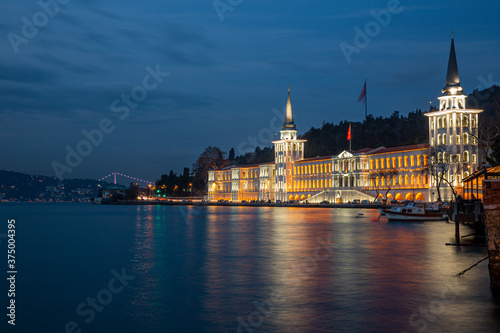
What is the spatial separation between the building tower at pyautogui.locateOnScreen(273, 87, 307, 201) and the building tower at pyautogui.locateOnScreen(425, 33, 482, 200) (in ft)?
152


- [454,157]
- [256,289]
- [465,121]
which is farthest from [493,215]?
[465,121]

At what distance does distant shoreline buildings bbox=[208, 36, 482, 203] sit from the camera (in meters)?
101

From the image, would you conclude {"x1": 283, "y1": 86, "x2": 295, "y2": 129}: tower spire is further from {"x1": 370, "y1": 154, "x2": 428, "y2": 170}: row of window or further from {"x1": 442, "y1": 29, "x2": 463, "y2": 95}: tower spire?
{"x1": 442, "y1": 29, "x2": 463, "y2": 95}: tower spire

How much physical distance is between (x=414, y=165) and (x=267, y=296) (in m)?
96.5

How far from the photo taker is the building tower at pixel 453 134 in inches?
3915

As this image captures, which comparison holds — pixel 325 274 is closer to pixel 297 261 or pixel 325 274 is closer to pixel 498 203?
pixel 297 261

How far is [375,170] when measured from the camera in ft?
397

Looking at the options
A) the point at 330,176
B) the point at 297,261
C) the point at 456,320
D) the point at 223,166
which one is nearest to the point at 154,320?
the point at 456,320

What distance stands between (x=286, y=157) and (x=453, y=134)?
2048 inches

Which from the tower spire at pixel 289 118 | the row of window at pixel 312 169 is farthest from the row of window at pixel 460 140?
the tower spire at pixel 289 118

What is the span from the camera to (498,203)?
17.2 meters

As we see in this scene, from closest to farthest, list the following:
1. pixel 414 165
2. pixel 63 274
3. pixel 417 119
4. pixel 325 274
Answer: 1. pixel 325 274
2. pixel 63 274
3. pixel 414 165
4. pixel 417 119

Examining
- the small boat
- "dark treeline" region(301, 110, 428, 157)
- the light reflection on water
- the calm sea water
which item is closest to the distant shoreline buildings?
the small boat

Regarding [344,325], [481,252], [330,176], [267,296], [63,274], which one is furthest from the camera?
[330,176]
